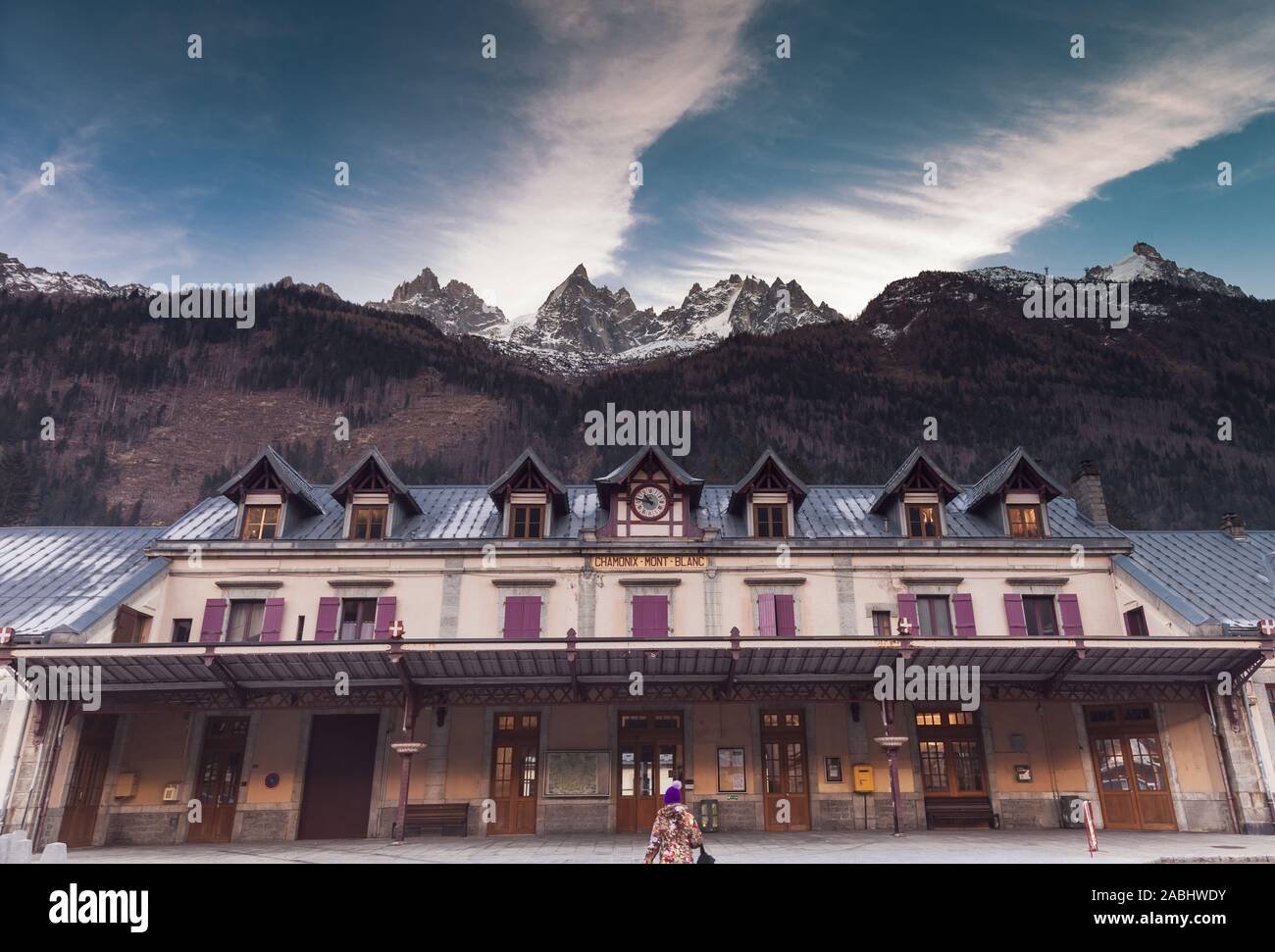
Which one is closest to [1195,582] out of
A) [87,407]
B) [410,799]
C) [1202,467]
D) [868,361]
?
[410,799]

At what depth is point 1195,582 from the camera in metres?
25.0

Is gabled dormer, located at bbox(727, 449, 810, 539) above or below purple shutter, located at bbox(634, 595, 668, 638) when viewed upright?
above

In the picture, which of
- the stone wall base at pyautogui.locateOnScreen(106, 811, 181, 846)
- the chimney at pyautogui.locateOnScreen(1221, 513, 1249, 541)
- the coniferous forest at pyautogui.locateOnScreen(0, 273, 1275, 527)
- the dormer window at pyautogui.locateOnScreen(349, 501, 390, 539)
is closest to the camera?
the stone wall base at pyautogui.locateOnScreen(106, 811, 181, 846)

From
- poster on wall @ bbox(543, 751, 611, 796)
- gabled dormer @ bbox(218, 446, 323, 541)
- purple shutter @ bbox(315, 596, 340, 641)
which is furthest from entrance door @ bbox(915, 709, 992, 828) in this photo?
gabled dormer @ bbox(218, 446, 323, 541)

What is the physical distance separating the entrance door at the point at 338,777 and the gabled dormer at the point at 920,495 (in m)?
18.1

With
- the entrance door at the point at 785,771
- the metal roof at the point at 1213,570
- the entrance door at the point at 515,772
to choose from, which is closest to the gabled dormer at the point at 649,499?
the entrance door at the point at 785,771

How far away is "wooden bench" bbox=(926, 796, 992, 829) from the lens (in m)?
21.8

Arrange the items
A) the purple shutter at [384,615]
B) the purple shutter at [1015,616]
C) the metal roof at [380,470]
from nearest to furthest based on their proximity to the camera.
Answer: the purple shutter at [384,615] → the purple shutter at [1015,616] → the metal roof at [380,470]

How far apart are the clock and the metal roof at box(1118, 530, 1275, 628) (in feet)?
49.0

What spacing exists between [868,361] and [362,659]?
449ft

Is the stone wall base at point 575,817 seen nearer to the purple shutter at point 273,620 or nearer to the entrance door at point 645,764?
the entrance door at point 645,764

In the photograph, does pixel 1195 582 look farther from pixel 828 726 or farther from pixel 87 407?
pixel 87 407

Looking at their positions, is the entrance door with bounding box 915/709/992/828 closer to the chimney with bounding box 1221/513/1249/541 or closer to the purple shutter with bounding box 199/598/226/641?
the chimney with bounding box 1221/513/1249/541

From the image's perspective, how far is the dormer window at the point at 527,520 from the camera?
83.2 ft
